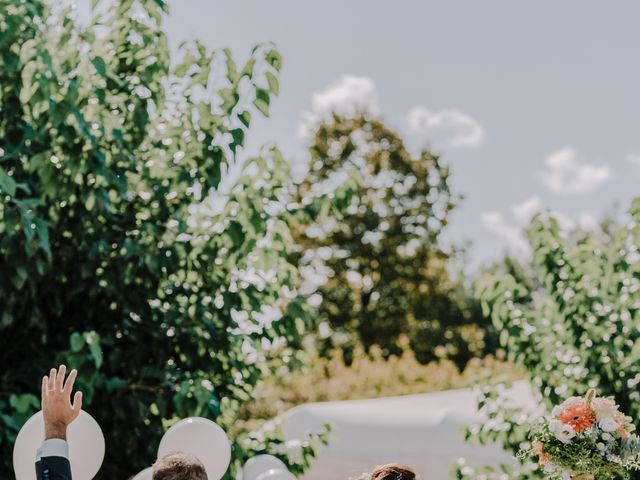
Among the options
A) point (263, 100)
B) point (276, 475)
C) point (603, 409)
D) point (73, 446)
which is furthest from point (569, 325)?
point (73, 446)

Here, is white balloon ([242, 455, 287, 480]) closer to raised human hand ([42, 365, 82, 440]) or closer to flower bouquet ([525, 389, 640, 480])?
flower bouquet ([525, 389, 640, 480])

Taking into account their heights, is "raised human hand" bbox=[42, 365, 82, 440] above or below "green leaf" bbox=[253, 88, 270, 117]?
below

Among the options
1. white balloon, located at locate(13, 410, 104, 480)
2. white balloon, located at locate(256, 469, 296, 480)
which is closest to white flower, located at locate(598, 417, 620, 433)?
white balloon, located at locate(256, 469, 296, 480)

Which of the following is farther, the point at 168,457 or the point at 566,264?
the point at 566,264

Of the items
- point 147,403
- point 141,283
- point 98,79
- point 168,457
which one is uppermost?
point 98,79

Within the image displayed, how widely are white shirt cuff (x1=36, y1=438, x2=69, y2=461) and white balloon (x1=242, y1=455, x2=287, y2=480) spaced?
6.87 ft

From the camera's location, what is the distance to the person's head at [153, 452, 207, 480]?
8.37 ft

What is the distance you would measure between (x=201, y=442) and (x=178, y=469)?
4.41ft

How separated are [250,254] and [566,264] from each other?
1946 mm

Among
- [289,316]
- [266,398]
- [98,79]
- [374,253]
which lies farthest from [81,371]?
[374,253]

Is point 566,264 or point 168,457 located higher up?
point 566,264

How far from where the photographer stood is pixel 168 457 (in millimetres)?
2625

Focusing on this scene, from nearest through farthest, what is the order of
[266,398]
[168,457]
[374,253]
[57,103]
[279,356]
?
[168,457], [57,103], [279,356], [266,398], [374,253]

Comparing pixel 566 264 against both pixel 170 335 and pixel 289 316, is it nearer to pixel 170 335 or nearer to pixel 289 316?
pixel 289 316
